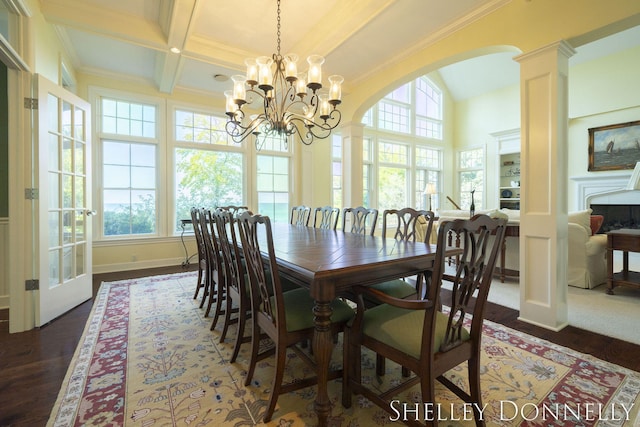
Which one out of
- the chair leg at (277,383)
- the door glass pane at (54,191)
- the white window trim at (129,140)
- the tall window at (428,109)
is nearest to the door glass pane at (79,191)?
the door glass pane at (54,191)

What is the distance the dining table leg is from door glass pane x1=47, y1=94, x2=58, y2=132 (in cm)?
309

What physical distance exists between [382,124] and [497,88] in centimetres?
318

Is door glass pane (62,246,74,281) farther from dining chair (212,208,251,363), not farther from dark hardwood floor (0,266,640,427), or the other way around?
dining chair (212,208,251,363)

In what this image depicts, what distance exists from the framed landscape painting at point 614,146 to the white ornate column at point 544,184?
5155mm

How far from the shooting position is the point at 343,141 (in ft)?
15.7

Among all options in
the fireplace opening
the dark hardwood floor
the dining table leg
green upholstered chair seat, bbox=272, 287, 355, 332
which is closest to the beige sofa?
the dark hardwood floor

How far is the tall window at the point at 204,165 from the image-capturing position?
193 inches

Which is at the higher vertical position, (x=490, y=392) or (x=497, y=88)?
(x=497, y=88)

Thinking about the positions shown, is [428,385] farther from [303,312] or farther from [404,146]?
[404,146]

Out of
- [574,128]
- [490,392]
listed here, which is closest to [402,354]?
[490,392]

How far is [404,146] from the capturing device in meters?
7.93

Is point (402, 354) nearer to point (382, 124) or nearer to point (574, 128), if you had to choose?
point (382, 124)

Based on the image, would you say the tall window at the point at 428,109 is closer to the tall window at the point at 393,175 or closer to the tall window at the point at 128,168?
the tall window at the point at 393,175

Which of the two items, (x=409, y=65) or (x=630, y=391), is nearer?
(x=630, y=391)
